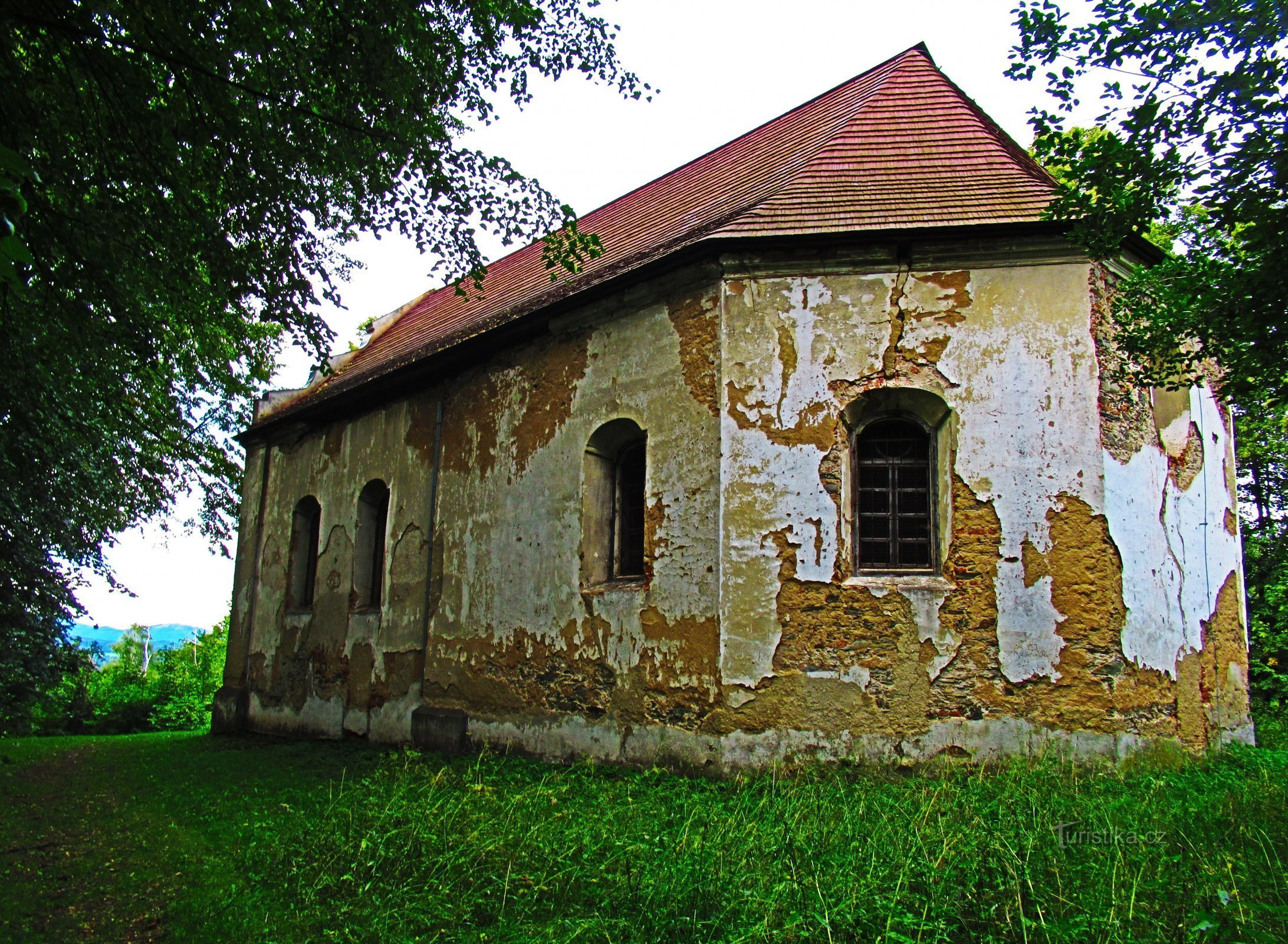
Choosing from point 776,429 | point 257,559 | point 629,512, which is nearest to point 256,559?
point 257,559

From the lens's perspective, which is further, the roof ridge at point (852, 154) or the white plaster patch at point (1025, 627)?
the roof ridge at point (852, 154)

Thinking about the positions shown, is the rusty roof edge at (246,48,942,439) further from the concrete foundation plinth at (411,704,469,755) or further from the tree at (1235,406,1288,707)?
the tree at (1235,406,1288,707)

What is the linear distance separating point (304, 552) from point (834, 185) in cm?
999

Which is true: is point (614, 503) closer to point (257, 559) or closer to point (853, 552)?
point (853, 552)

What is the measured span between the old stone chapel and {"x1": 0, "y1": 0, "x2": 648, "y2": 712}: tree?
2.28 m

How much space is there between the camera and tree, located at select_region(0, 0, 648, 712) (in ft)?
18.4

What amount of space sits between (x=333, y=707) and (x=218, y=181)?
7658 mm

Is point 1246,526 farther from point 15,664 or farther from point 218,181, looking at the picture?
point 15,664

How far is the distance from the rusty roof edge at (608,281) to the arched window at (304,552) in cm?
143

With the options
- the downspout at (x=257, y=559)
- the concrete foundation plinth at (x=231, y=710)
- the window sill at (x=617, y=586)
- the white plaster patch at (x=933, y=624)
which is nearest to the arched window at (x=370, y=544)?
the downspout at (x=257, y=559)

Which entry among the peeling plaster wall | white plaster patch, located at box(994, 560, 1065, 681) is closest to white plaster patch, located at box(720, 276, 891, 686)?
the peeling plaster wall

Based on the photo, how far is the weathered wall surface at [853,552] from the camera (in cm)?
701

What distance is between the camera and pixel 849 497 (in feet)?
24.8

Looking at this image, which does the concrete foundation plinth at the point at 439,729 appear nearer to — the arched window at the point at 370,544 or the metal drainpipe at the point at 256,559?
the arched window at the point at 370,544
